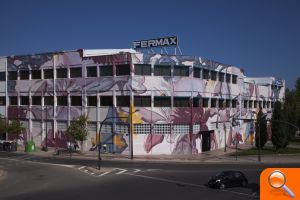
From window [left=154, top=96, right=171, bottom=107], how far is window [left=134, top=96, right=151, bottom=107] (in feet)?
4.13

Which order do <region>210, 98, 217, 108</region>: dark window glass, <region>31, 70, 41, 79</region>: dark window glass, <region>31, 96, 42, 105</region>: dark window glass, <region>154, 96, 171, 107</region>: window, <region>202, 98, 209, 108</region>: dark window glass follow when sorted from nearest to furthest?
<region>154, 96, 171, 107</region>: window → <region>202, 98, 209, 108</region>: dark window glass → <region>210, 98, 217, 108</region>: dark window glass → <region>31, 96, 42, 105</region>: dark window glass → <region>31, 70, 41, 79</region>: dark window glass

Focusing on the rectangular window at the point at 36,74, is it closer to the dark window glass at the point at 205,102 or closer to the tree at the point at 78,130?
the tree at the point at 78,130

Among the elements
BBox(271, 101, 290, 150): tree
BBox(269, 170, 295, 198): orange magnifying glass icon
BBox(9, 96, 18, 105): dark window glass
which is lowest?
BBox(271, 101, 290, 150): tree

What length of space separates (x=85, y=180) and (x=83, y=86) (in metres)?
32.9

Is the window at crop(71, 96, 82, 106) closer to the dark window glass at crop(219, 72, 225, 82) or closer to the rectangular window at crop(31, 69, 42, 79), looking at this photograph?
the rectangular window at crop(31, 69, 42, 79)

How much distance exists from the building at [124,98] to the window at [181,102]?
0.07 metres

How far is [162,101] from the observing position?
69.8 meters

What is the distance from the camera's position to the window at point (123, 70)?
69381mm

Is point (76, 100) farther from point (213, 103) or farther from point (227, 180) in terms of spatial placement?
point (227, 180)

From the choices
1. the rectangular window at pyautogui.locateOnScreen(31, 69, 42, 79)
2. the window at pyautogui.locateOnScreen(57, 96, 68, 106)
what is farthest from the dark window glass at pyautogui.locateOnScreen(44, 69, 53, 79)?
the window at pyautogui.locateOnScreen(57, 96, 68, 106)

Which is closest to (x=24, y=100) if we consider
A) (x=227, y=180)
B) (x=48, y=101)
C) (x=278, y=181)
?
(x=48, y=101)

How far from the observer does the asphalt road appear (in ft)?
116

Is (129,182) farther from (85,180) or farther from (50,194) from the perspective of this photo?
(50,194)

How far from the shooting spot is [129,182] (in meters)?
42.1
